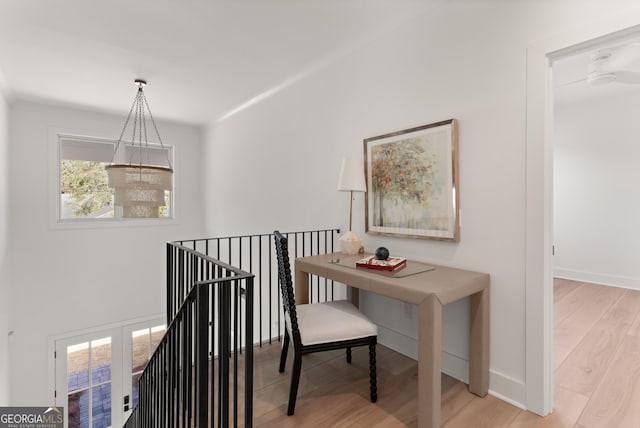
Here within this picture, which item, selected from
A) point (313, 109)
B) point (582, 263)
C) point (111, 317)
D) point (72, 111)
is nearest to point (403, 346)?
point (313, 109)

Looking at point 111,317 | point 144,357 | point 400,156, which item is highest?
point 400,156

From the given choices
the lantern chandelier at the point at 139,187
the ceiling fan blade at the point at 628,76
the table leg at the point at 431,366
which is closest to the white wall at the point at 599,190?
the ceiling fan blade at the point at 628,76

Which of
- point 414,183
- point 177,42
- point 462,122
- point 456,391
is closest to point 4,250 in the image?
point 177,42

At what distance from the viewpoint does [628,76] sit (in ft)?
8.82

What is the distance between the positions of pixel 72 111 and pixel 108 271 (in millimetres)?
2391

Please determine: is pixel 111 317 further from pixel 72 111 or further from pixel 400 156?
pixel 400 156

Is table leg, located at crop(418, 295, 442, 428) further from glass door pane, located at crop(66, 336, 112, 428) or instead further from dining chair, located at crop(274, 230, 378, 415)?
glass door pane, located at crop(66, 336, 112, 428)

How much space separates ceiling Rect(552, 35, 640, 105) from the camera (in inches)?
106

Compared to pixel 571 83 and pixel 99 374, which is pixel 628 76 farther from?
pixel 99 374

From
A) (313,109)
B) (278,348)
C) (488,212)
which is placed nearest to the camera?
(488,212)

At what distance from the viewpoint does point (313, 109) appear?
11.1 feet

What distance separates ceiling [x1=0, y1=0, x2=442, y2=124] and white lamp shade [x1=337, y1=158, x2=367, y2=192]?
3.66 ft

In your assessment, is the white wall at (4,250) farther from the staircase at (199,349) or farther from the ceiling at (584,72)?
the ceiling at (584,72)

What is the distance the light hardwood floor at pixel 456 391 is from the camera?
5.62 feet
